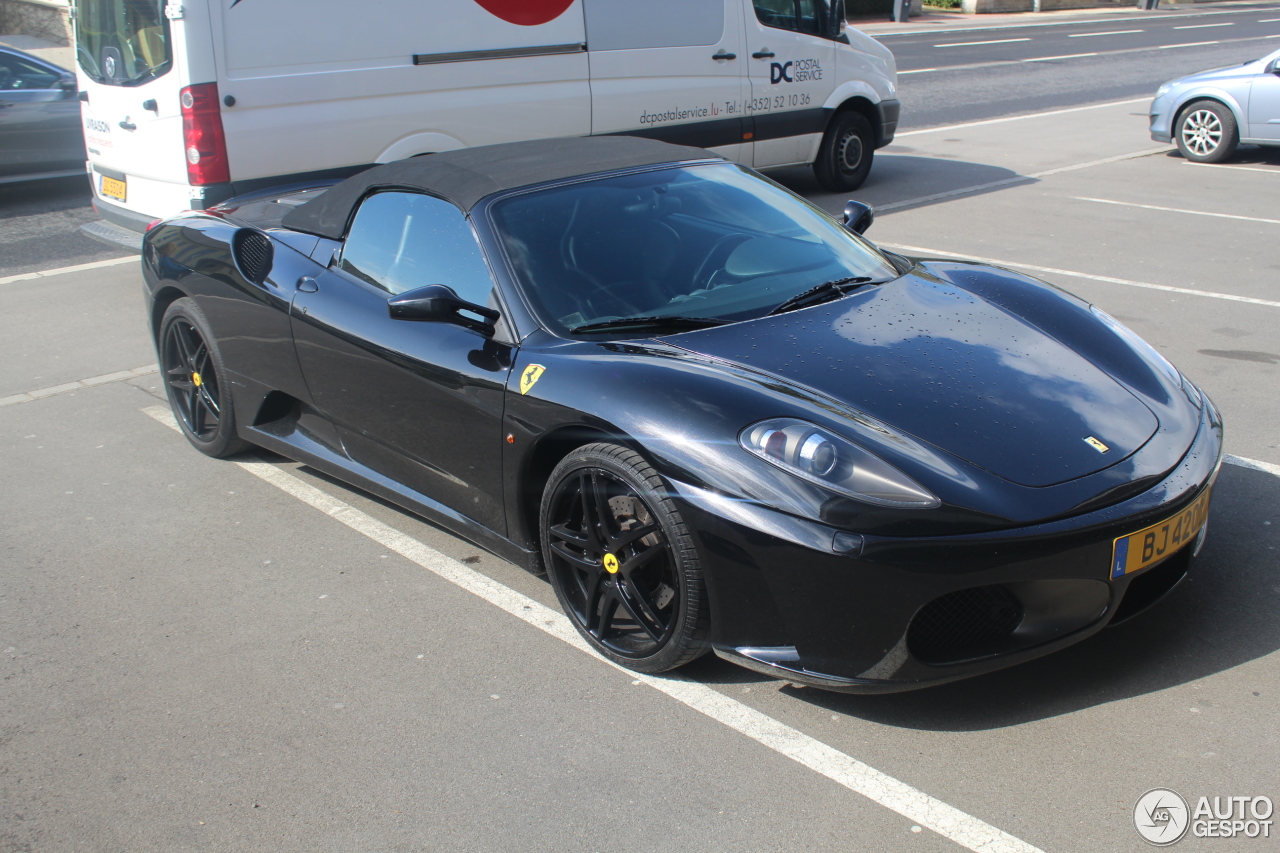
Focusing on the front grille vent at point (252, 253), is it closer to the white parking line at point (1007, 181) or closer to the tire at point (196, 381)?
the tire at point (196, 381)

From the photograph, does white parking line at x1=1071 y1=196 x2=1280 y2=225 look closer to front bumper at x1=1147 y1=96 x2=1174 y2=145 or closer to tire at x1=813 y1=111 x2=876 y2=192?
tire at x1=813 y1=111 x2=876 y2=192

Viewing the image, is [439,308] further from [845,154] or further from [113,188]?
[845,154]

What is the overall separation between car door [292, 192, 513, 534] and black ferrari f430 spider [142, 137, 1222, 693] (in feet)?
0.04

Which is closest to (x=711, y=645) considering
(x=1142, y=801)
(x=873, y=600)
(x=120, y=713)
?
(x=873, y=600)

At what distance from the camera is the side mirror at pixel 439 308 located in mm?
3389

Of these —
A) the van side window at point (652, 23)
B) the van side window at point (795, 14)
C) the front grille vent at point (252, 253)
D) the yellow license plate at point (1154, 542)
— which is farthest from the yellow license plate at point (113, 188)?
the yellow license plate at point (1154, 542)

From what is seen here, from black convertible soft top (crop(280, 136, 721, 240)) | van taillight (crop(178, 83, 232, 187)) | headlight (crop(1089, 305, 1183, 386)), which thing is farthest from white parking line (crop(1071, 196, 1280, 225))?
van taillight (crop(178, 83, 232, 187))

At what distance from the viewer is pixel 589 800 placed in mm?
2652

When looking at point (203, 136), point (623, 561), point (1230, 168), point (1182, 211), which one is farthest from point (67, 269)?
point (1230, 168)

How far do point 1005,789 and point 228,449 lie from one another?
139 inches

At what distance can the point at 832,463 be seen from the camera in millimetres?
2770

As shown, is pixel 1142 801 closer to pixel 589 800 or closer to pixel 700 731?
pixel 700 731

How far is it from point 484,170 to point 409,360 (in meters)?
0.74

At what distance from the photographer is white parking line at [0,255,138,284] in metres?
8.20
